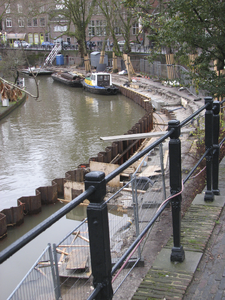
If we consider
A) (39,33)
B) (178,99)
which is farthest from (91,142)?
(39,33)

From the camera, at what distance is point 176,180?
11.1 ft

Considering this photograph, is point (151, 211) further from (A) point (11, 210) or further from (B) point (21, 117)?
(B) point (21, 117)

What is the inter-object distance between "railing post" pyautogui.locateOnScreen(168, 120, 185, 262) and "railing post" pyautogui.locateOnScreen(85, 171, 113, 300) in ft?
4.90

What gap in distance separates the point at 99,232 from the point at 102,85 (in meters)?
38.8

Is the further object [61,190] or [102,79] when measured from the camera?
[102,79]

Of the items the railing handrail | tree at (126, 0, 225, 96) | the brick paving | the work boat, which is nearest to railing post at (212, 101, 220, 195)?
the brick paving

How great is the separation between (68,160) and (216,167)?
12.9 metres

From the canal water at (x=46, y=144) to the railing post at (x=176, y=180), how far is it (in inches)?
207

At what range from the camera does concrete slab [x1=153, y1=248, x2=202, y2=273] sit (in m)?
3.39

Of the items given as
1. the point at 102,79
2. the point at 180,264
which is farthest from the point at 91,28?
the point at 180,264

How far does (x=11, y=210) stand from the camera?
10406mm

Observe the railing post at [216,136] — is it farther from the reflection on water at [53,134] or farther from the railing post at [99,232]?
the reflection on water at [53,134]

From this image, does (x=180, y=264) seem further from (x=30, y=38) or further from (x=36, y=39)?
(x=30, y=38)

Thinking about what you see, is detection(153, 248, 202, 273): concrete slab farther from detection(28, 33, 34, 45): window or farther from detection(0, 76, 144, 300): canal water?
detection(28, 33, 34, 45): window
